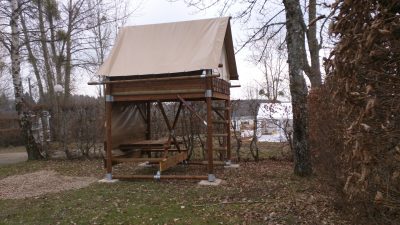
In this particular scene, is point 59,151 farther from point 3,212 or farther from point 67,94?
point 67,94

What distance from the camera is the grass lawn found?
272 inches

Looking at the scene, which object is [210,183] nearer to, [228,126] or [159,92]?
[159,92]

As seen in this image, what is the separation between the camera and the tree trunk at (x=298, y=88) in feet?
33.0

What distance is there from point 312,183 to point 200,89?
3439mm

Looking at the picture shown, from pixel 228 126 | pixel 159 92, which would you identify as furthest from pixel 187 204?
pixel 228 126

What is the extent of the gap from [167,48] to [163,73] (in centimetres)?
102

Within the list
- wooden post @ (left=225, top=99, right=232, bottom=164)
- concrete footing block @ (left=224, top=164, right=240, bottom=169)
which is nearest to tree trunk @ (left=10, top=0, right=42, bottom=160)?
wooden post @ (left=225, top=99, right=232, bottom=164)

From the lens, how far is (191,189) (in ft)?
31.2

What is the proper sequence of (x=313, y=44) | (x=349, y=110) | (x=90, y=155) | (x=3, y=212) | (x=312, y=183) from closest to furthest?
(x=349, y=110) → (x=3, y=212) → (x=312, y=183) → (x=90, y=155) → (x=313, y=44)

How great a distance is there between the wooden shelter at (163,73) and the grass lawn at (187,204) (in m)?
1.00

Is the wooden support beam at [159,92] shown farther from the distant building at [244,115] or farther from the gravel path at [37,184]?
the distant building at [244,115]

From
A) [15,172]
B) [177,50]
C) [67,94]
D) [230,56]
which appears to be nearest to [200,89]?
[177,50]

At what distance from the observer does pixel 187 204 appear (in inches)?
315

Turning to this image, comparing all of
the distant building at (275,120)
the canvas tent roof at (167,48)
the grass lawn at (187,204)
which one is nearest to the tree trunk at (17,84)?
the canvas tent roof at (167,48)
